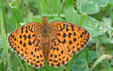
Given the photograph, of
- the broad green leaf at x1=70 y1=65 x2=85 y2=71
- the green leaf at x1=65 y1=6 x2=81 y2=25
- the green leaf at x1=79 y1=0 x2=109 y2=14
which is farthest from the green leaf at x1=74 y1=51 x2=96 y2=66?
the green leaf at x1=79 y1=0 x2=109 y2=14

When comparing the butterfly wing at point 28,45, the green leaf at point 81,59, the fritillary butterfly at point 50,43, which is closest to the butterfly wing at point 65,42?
the fritillary butterfly at point 50,43

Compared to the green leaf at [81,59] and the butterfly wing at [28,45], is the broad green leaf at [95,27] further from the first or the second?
the butterfly wing at [28,45]

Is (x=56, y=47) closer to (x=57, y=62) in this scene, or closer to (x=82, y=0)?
(x=57, y=62)

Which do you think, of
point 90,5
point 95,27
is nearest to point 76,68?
point 95,27

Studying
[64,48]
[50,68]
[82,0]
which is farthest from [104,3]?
[50,68]

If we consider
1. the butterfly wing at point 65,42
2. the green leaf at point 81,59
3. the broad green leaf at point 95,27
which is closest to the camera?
the butterfly wing at point 65,42

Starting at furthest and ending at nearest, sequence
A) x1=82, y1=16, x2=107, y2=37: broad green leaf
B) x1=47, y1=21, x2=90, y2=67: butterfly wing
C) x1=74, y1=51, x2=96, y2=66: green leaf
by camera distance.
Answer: x1=74, y1=51, x2=96, y2=66: green leaf
x1=82, y1=16, x2=107, y2=37: broad green leaf
x1=47, y1=21, x2=90, y2=67: butterfly wing

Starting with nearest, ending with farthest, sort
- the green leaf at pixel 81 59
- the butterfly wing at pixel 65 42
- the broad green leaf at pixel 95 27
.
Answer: the butterfly wing at pixel 65 42 < the broad green leaf at pixel 95 27 < the green leaf at pixel 81 59

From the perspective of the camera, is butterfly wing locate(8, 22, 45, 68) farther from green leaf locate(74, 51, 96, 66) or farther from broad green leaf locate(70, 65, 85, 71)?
green leaf locate(74, 51, 96, 66)
